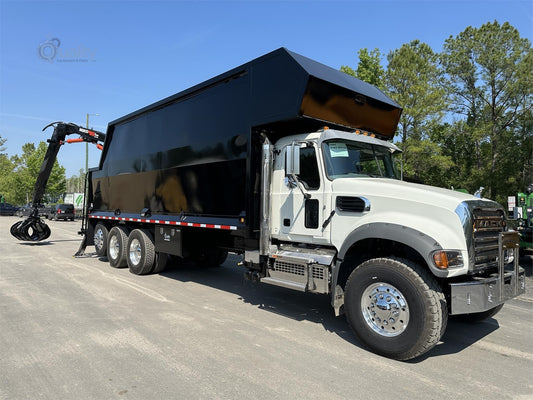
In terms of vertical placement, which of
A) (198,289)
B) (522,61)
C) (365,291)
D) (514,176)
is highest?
(522,61)

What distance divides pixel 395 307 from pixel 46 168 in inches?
555

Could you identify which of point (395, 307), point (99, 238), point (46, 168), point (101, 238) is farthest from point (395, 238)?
point (46, 168)

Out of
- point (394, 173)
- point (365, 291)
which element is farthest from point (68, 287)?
point (394, 173)

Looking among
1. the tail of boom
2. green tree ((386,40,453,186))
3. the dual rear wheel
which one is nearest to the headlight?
the dual rear wheel

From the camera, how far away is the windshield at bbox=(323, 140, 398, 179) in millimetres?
4953

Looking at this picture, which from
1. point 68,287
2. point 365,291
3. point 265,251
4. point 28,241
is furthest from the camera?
point 28,241

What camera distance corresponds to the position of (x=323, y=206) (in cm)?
490

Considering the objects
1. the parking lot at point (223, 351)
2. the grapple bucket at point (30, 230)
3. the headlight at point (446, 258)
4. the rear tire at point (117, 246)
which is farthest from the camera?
the grapple bucket at point (30, 230)

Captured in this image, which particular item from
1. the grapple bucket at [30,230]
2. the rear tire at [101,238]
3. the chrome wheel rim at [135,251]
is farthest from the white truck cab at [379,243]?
the grapple bucket at [30,230]

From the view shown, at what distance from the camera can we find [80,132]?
40.8ft

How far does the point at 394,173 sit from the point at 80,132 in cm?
1086

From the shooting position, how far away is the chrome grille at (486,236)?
398cm

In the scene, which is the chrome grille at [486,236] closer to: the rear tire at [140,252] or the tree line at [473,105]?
the rear tire at [140,252]

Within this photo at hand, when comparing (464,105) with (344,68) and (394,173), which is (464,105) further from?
(394,173)
